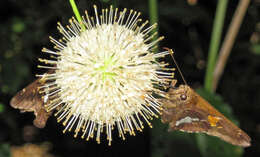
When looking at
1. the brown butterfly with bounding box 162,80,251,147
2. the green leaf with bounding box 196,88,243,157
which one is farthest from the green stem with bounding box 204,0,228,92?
the brown butterfly with bounding box 162,80,251,147

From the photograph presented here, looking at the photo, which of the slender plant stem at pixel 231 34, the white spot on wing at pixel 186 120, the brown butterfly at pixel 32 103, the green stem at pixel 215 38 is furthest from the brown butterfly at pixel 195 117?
the slender plant stem at pixel 231 34

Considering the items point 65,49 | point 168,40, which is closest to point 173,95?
point 65,49

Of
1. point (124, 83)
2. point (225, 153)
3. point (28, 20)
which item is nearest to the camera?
point (124, 83)

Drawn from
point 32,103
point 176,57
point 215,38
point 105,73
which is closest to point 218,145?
point 215,38

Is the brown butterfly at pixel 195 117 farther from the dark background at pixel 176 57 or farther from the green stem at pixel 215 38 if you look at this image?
the green stem at pixel 215 38


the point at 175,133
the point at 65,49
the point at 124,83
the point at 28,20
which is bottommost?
the point at 175,133

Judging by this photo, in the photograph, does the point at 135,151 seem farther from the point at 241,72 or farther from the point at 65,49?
the point at 65,49

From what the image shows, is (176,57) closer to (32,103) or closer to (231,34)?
(231,34)
